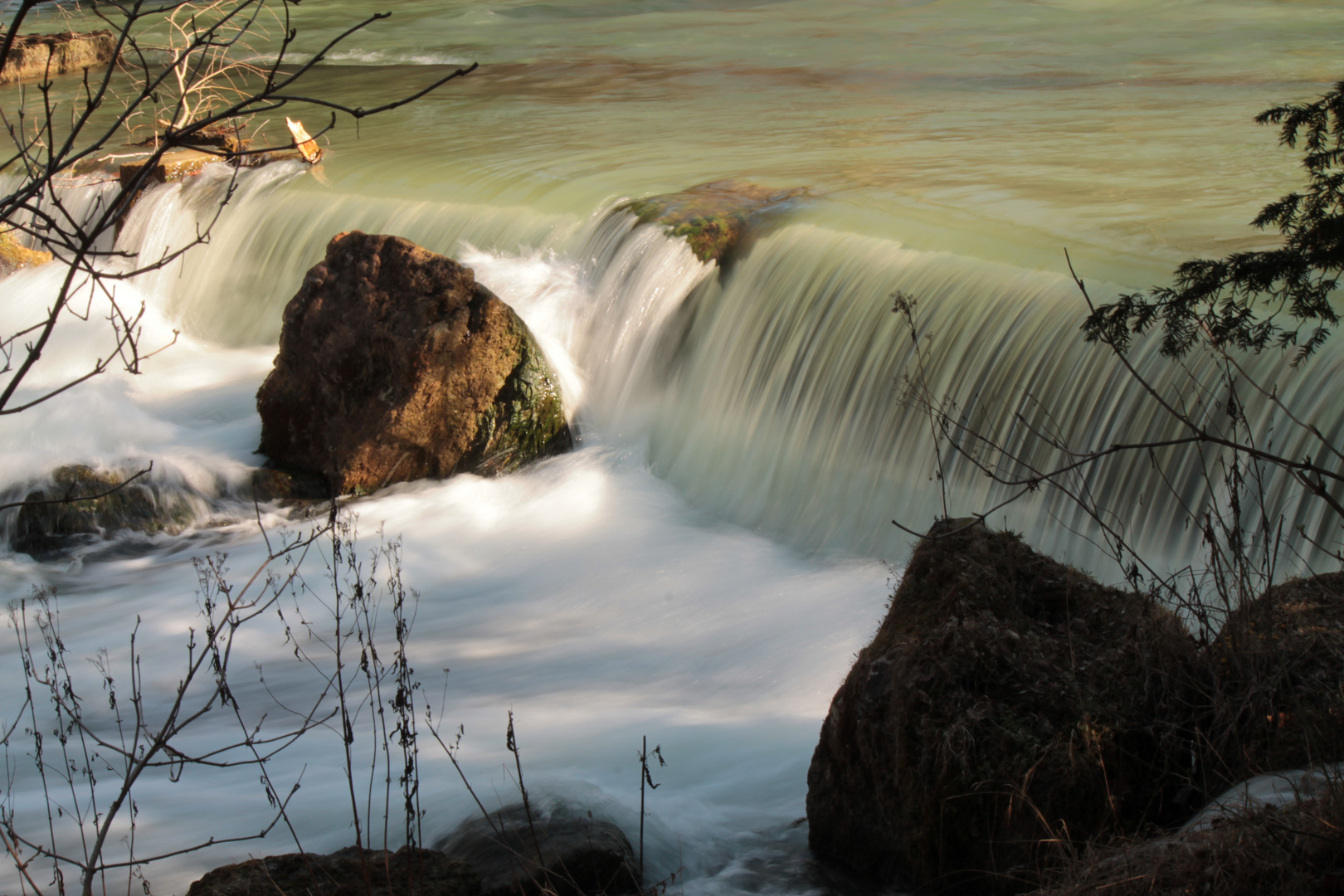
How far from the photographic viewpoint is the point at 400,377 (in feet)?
25.0

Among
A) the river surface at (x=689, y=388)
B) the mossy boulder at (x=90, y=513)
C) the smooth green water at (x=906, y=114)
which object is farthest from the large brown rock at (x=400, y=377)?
the smooth green water at (x=906, y=114)

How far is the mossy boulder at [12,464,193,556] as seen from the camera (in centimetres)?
705

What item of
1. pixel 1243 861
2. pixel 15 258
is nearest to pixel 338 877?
pixel 1243 861

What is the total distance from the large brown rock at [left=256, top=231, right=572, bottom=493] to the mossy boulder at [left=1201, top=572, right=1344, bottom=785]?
205 inches

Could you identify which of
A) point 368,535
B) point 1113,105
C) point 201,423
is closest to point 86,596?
point 368,535

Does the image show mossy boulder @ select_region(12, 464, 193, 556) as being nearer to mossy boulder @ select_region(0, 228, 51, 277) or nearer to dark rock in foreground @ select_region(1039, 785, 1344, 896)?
mossy boulder @ select_region(0, 228, 51, 277)

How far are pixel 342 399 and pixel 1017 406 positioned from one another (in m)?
4.13

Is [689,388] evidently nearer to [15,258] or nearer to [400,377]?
[400,377]

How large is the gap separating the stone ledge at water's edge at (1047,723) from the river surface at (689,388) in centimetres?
47

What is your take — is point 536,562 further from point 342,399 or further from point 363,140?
point 363,140

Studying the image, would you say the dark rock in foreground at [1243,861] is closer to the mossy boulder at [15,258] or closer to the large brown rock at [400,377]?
the large brown rock at [400,377]

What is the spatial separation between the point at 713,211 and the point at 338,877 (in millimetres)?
6511

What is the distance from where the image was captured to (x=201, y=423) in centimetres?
876

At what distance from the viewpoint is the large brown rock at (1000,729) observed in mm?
3105
